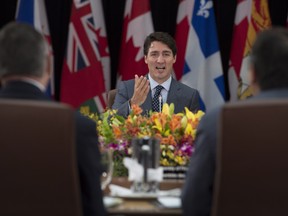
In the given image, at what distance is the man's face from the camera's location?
5.07 metres

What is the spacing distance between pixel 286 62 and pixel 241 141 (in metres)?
0.31

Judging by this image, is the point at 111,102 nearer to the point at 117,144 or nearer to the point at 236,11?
the point at 236,11

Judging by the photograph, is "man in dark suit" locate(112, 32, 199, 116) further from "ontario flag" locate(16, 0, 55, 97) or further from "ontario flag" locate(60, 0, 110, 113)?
"ontario flag" locate(16, 0, 55, 97)

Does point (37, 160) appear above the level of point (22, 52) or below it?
below

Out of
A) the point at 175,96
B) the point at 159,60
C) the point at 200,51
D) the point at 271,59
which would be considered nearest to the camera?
the point at 271,59

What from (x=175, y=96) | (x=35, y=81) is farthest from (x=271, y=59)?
(x=175, y=96)

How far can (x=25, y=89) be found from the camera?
2.20 m

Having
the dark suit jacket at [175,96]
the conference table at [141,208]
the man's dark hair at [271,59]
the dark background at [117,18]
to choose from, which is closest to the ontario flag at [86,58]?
the dark background at [117,18]

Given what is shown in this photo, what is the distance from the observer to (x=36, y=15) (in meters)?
5.70

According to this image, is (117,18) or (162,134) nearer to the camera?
(162,134)

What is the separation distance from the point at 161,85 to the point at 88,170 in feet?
9.52

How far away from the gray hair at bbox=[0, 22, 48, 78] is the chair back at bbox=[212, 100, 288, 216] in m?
0.63

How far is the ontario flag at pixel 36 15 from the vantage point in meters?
5.69

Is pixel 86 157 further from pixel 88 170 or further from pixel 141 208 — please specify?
pixel 141 208
